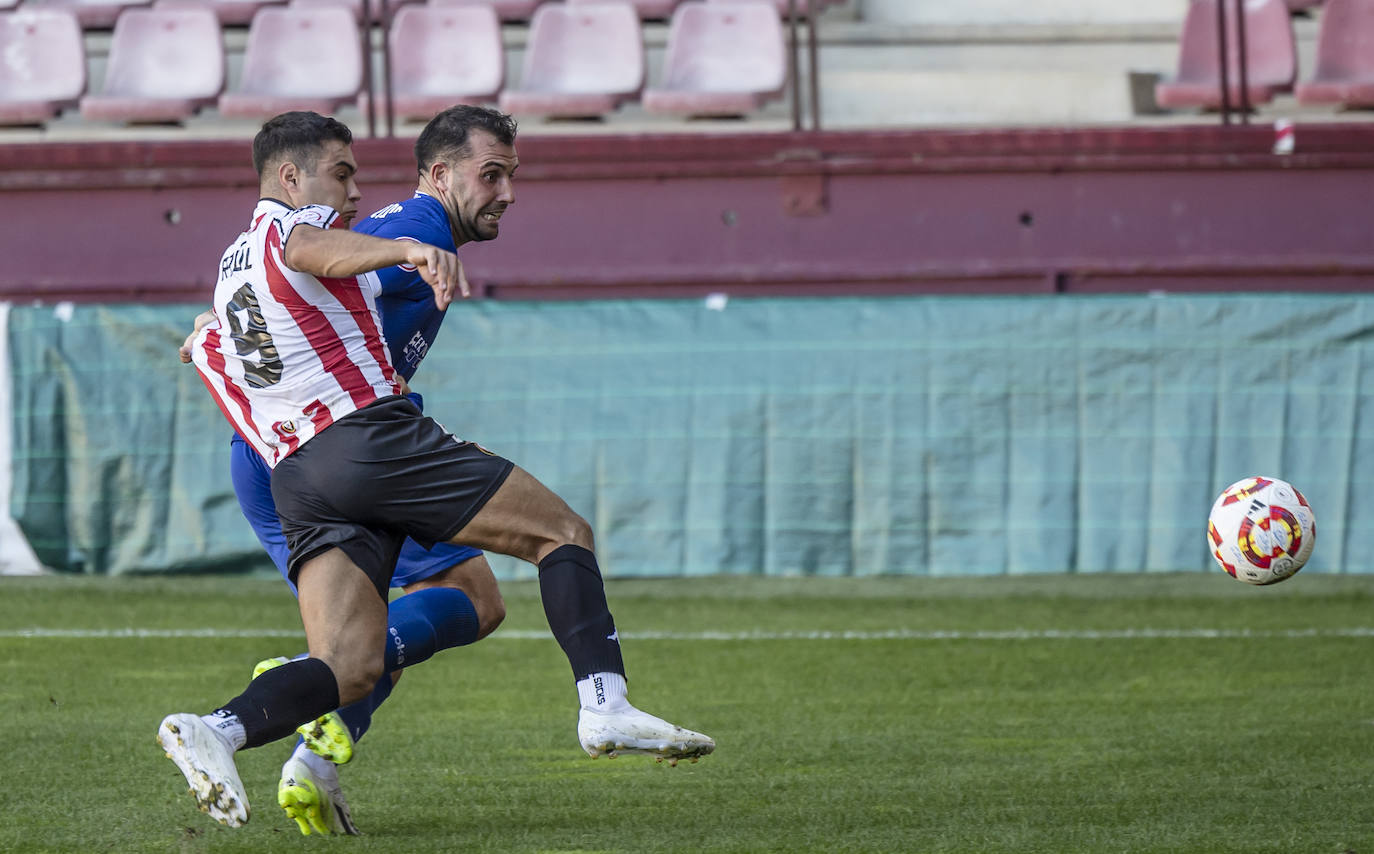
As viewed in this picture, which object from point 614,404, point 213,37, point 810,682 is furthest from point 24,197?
point 810,682

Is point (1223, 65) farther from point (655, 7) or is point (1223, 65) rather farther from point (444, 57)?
point (444, 57)

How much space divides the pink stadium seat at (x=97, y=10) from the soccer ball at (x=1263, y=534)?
10.8 meters

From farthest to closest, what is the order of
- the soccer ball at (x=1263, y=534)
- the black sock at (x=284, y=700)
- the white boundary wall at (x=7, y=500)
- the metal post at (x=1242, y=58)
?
the metal post at (x=1242, y=58), the white boundary wall at (x=7, y=500), the soccer ball at (x=1263, y=534), the black sock at (x=284, y=700)

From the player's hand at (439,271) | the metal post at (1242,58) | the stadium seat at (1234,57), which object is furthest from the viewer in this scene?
the stadium seat at (1234,57)

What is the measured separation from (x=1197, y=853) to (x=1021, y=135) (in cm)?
762

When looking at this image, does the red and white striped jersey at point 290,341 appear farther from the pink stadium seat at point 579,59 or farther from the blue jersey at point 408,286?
the pink stadium seat at point 579,59

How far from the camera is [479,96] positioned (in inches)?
516

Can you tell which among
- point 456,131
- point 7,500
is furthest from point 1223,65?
point 456,131

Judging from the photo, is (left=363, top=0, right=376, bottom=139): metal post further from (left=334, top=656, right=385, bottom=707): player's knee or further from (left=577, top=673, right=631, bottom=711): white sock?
(left=577, top=673, right=631, bottom=711): white sock

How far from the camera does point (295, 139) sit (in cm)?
457

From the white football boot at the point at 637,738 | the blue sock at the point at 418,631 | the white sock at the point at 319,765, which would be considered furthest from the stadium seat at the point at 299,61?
the white football boot at the point at 637,738

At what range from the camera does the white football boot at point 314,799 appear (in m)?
4.57

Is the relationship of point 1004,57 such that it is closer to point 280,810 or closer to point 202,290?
point 202,290

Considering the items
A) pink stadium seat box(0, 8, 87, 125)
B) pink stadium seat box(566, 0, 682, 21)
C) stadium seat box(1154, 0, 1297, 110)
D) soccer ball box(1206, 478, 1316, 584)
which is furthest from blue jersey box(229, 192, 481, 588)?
pink stadium seat box(0, 8, 87, 125)
